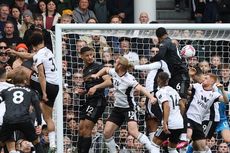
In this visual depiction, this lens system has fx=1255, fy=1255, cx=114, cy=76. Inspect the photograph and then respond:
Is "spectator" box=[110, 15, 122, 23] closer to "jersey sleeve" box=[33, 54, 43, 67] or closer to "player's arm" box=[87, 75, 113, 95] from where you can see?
"player's arm" box=[87, 75, 113, 95]

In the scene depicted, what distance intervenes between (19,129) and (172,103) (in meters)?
2.55

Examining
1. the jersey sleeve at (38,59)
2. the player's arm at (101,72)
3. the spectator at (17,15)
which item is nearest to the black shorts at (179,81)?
the player's arm at (101,72)

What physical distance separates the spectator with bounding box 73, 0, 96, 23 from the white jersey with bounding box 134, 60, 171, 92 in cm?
377

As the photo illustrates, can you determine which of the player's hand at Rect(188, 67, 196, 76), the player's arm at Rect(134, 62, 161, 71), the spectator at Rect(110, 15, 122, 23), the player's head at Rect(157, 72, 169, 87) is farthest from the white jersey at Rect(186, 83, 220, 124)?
the spectator at Rect(110, 15, 122, 23)

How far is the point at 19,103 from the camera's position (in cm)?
1961

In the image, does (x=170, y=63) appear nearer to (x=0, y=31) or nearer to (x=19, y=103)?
(x=19, y=103)

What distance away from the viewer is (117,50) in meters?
21.9

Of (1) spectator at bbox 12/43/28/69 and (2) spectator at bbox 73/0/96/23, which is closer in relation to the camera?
(1) spectator at bbox 12/43/28/69

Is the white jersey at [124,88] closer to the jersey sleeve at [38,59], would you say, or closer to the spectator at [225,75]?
the jersey sleeve at [38,59]

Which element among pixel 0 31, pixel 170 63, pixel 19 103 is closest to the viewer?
pixel 19 103

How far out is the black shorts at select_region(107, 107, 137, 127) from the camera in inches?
817

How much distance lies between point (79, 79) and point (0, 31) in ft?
9.35

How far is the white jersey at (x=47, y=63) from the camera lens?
20578mm

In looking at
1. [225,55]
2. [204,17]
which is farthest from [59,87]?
[204,17]
